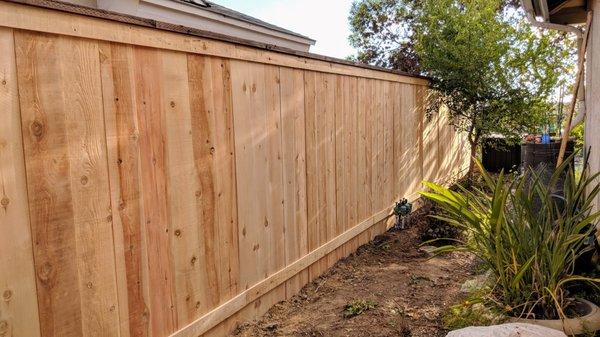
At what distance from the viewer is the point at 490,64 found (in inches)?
273

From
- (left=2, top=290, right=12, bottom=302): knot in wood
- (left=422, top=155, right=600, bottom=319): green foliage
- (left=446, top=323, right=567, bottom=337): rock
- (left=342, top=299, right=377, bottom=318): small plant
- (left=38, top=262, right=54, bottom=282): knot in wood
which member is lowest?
(left=342, top=299, right=377, bottom=318): small plant

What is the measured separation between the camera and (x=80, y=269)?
1837mm

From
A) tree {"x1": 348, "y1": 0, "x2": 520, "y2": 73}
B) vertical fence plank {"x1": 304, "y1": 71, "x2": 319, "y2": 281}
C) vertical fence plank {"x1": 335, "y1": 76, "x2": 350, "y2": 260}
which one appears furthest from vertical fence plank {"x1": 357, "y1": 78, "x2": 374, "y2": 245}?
tree {"x1": 348, "y1": 0, "x2": 520, "y2": 73}

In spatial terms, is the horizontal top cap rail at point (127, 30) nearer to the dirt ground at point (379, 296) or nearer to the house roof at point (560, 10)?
the dirt ground at point (379, 296)

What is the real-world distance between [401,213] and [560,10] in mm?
2652

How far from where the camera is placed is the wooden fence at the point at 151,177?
5.40 ft

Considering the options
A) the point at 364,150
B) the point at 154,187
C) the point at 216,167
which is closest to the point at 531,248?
the point at 216,167

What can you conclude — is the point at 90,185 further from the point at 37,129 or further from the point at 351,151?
the point at 351,151

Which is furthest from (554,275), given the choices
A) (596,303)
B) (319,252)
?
(319,252)

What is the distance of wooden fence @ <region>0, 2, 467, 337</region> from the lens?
5.40 feet

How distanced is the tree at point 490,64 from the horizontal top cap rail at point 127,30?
13.7 ft

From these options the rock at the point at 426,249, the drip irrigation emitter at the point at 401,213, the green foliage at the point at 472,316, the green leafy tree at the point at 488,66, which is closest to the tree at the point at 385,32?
the green leafy tree at the point at 488,66

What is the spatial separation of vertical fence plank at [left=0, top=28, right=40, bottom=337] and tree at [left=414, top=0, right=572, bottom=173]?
242 inches

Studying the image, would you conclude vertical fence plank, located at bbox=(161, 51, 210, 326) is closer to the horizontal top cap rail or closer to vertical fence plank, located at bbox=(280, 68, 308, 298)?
the horizontal top cap rail
